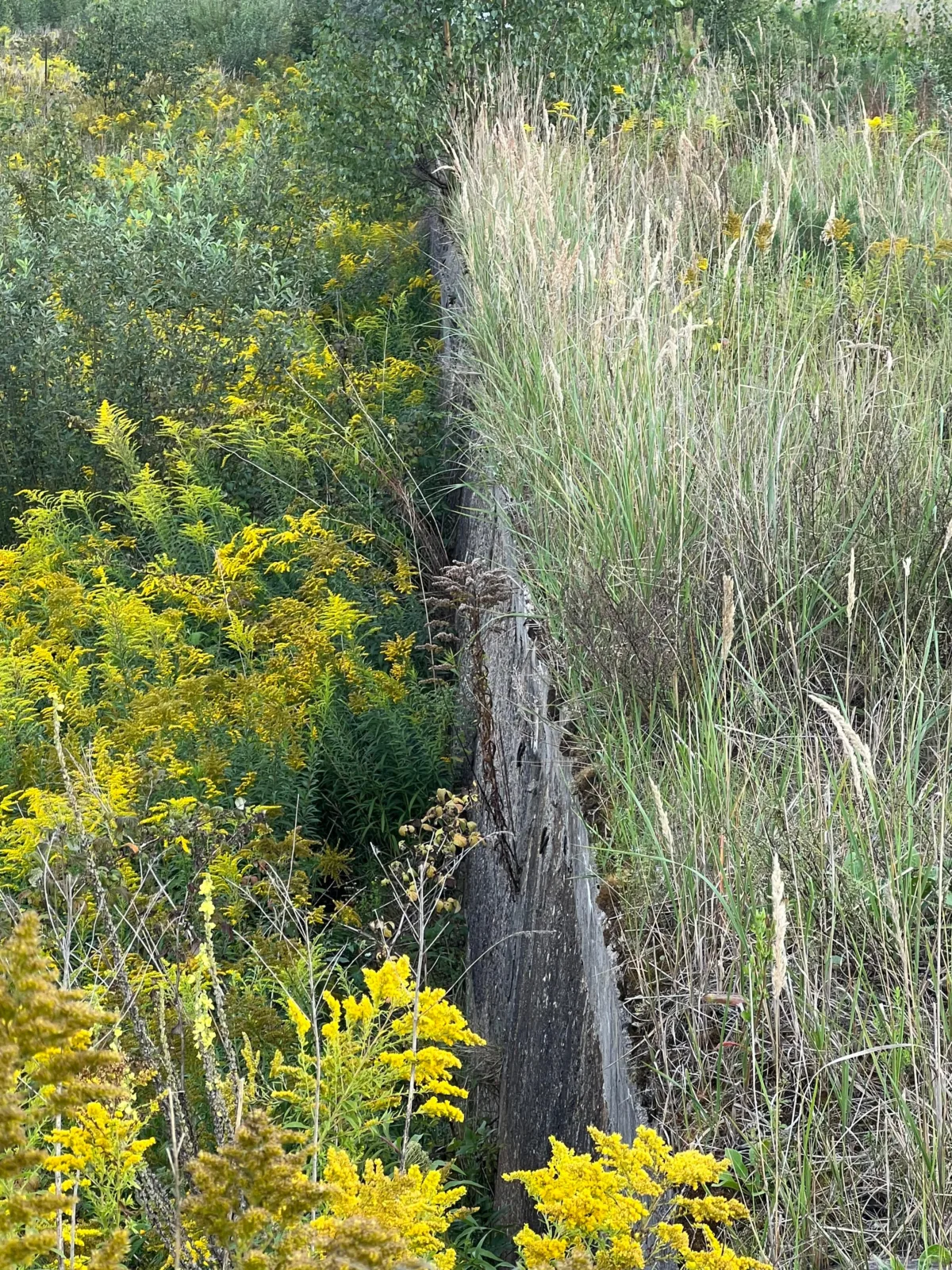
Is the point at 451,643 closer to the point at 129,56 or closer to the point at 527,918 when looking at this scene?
the point at 527,918

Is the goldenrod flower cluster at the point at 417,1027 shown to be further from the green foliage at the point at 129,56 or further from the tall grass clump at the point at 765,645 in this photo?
the green foliage at the point at 129,56

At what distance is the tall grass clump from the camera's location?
1.63 metres

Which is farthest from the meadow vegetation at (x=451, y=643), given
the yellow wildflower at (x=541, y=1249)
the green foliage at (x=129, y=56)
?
the green foliage at (x=129, y=56)

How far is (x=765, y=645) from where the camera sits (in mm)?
2719

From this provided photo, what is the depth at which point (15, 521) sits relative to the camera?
5.68m

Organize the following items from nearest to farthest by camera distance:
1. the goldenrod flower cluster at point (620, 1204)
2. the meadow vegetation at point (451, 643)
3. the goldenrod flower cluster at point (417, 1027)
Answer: the goldenrod flower cluster at point (620, 1204), the meadow vegetation at point (451, 643), the goldenrod flower cluster at point (417, 1027)

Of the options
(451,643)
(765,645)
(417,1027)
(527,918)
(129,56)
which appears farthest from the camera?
(129,56)

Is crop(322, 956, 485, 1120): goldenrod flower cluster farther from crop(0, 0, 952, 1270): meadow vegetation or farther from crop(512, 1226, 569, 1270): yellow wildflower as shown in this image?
crop(512, 1226, 569, 1270): yellow wildflower

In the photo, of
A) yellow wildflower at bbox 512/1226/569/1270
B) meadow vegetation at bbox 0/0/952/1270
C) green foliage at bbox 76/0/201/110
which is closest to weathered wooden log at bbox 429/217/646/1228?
meadow vegetation at bbox 0/0/952/1270

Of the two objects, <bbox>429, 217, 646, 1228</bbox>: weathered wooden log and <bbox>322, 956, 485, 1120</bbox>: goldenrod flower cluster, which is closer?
<bbox>322, 956, 485, 1120</bbox>: goldenrod flower cluster

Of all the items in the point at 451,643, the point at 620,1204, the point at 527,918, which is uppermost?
the point at 620,1204

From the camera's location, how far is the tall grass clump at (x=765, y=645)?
5.34ft

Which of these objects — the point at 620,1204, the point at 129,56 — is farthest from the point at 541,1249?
the point at 129,56

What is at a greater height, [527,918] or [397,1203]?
[397,1203]
